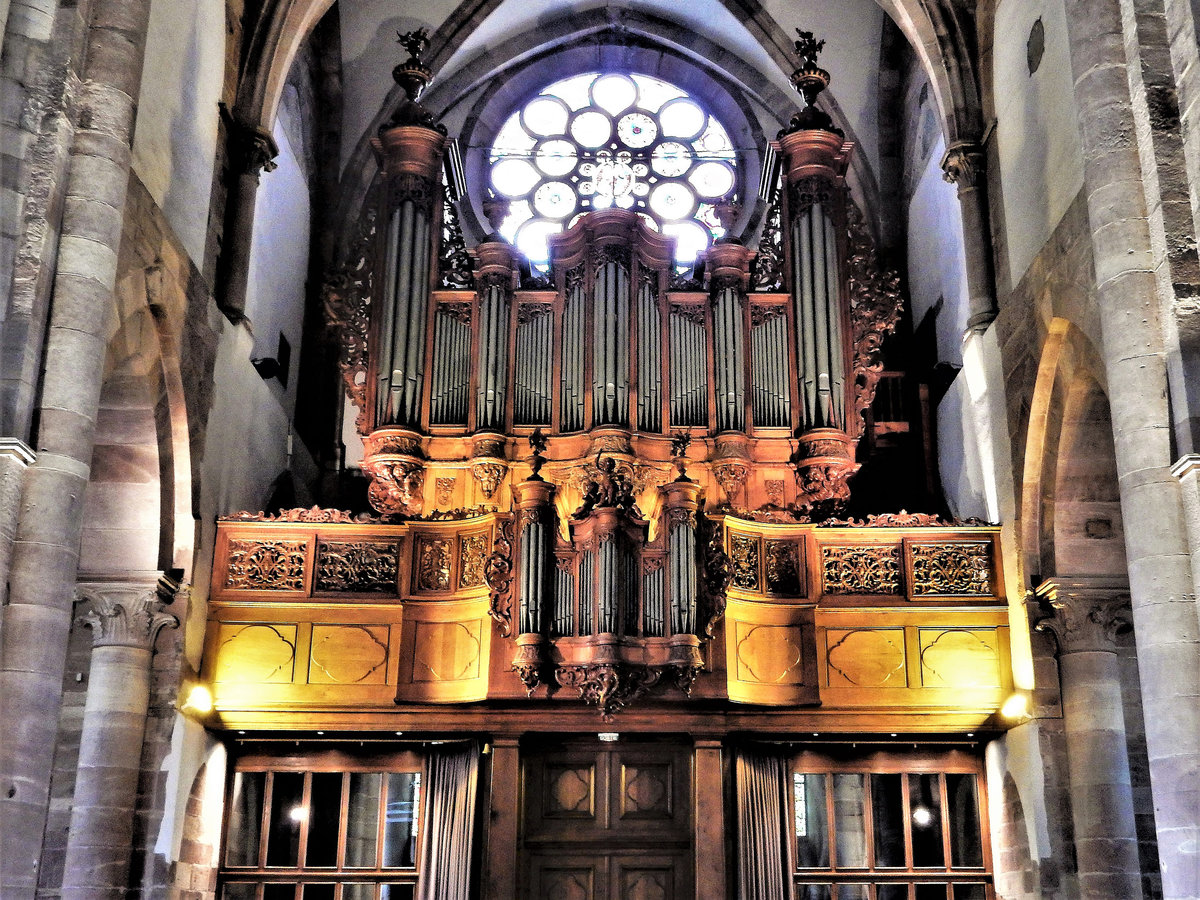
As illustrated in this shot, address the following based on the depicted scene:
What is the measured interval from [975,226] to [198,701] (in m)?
8.90

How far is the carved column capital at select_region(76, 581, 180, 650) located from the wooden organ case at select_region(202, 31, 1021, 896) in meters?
1.21

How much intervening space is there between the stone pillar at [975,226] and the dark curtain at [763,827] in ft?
15.8

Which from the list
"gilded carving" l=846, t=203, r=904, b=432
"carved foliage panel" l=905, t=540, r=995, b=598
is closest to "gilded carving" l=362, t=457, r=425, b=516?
"gilded carving" l=846, t=203, r=904, b=432

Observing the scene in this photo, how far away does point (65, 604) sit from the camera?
927cm

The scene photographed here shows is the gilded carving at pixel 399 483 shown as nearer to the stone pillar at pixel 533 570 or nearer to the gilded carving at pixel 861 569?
the stone pillar at pixel 533 570

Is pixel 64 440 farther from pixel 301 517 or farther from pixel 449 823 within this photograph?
pixel 449 823

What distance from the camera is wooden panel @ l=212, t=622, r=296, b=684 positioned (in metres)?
13.7

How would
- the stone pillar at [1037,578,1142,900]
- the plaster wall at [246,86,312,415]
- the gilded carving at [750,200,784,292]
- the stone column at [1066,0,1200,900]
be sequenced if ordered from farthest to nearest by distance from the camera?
the plaster wall at [246,86,312,415], the gilded carving at [750,200,784,292], the stone pillar at [1037,578,1142,900], the stone column at [1066,0,1200,900]

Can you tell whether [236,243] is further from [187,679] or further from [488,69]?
[488,69]

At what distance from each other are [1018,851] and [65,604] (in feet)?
27.7

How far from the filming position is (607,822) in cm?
1353

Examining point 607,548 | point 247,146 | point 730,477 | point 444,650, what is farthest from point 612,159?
point 444,650

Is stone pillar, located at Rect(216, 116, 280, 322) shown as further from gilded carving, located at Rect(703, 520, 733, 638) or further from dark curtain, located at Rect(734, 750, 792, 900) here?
dark curtain, located at Rect(734, 750, 792, 900)

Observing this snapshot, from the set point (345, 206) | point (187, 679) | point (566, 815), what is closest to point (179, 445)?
point (187, 679)
